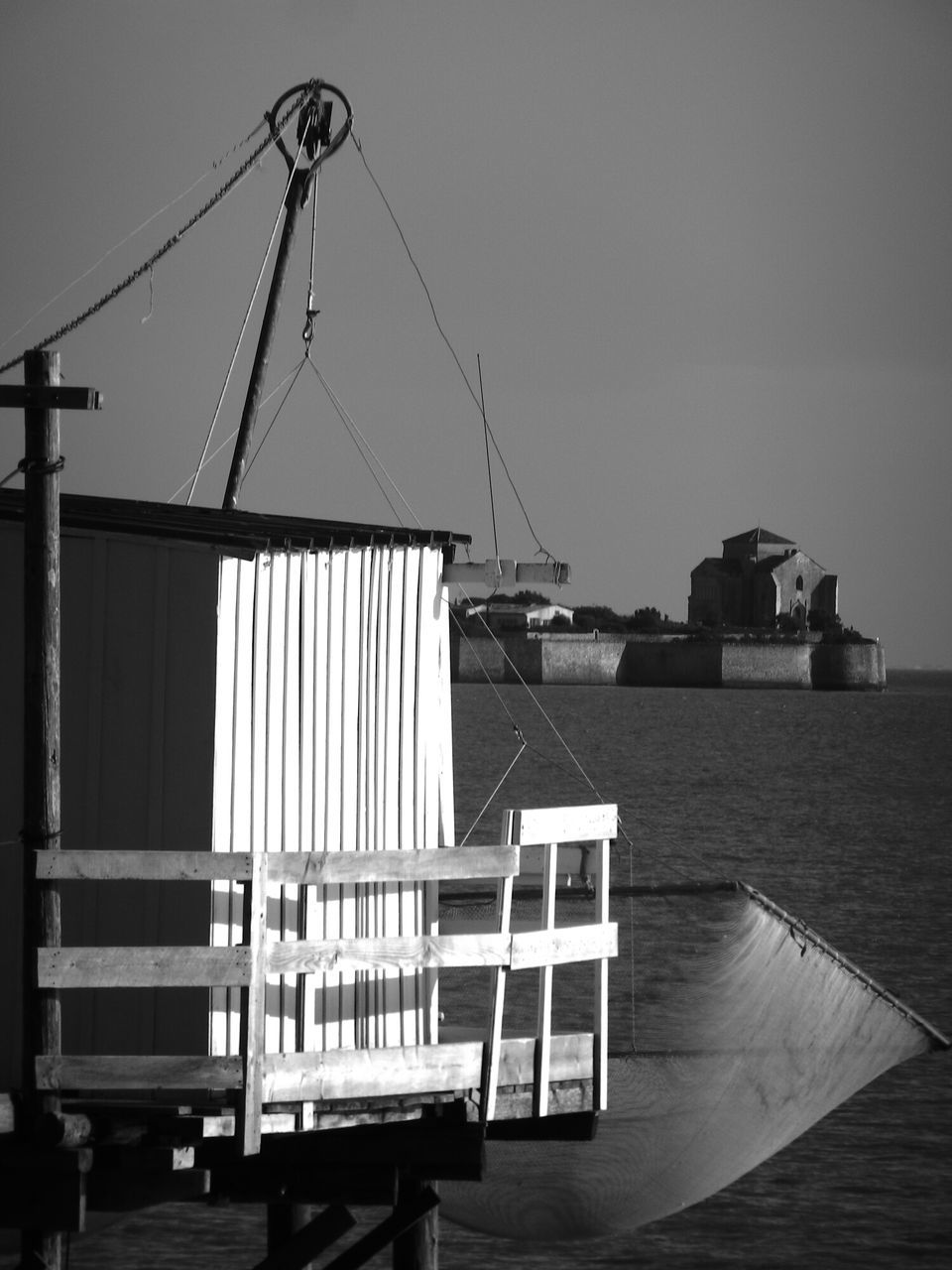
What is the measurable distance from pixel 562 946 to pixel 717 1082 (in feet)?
20.0

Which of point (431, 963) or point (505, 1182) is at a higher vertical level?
point (431, 963)

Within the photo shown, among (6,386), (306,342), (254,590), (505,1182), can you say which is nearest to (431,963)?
(254,590)

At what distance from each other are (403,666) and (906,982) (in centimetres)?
2330

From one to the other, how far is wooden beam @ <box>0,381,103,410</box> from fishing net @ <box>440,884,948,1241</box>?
771 centimetres

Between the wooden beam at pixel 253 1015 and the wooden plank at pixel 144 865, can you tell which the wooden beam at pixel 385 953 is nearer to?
the wooden beam at pixel 253 1015

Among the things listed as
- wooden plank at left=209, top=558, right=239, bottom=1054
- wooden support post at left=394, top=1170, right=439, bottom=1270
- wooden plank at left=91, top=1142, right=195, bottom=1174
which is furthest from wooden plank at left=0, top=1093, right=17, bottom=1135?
wooden support post at left=394, top=1170, right=439, bottom=1270

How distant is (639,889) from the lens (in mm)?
14594

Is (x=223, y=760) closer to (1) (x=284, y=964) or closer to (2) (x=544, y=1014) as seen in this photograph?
(1) (x=284, y=964)

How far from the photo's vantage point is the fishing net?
15.0 meters

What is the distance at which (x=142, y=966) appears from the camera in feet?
28.5

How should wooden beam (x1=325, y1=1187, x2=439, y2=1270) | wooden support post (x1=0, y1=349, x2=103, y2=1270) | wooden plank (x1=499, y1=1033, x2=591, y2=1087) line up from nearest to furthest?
1. wooden support post (x1=0, y1=349, x2=103, y2=1270)
2. wooden plank (x1=499, y1=1033, x2=591, y2=1087)
3. wooden beam (x1=325, y1=1187, x2=439, y2=1270)

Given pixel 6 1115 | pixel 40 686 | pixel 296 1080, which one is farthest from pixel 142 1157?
pixel 40 686

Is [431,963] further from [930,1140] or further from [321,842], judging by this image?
[930,1140]

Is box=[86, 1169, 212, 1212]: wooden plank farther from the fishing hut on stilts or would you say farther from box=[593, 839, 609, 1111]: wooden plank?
box=[593, 839, 609, 1111]: wooden plank
